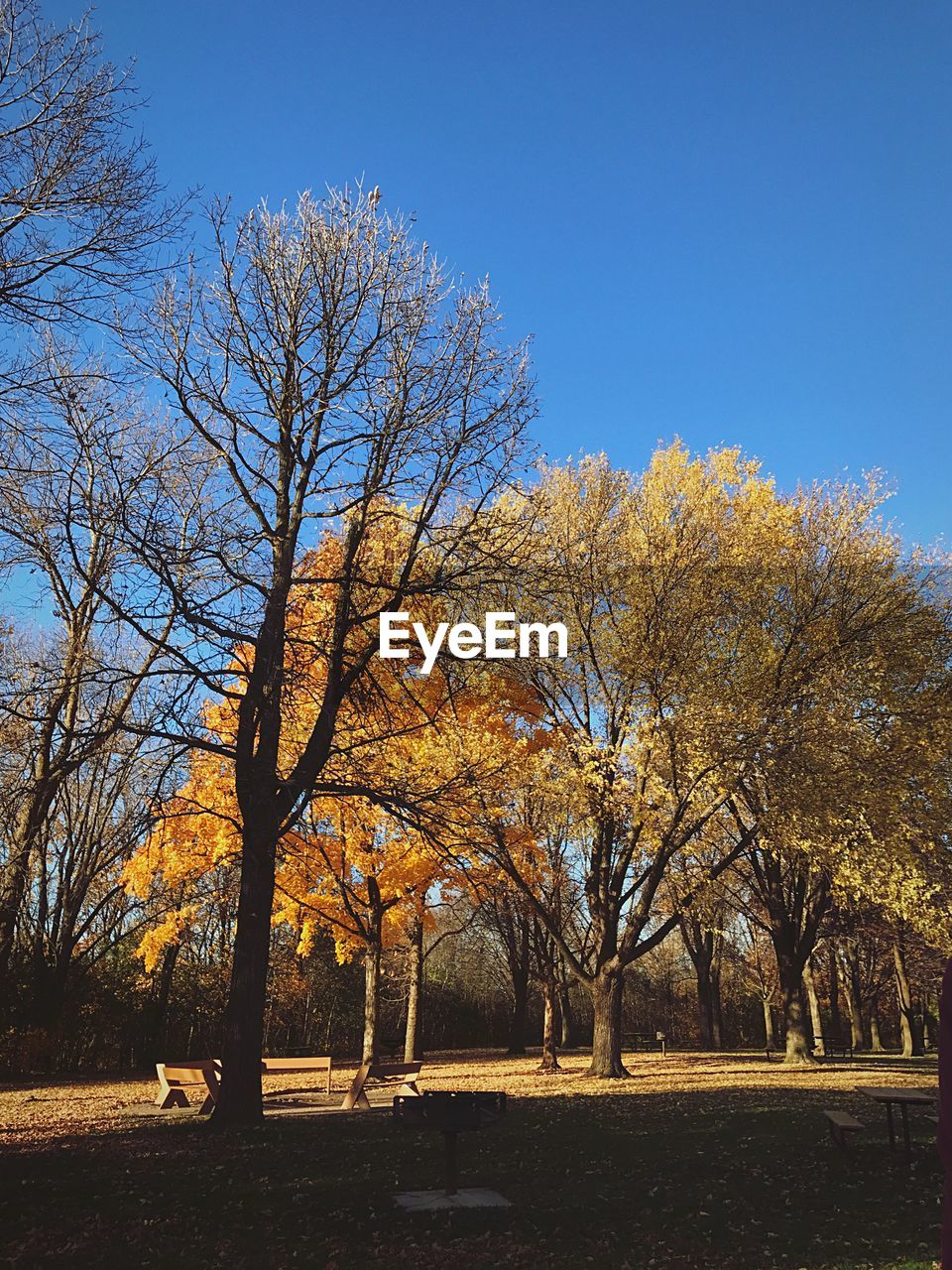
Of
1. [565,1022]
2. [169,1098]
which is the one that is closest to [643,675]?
[169,1098]

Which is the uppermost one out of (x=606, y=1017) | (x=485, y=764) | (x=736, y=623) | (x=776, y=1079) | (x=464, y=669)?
(x=736, y=623)

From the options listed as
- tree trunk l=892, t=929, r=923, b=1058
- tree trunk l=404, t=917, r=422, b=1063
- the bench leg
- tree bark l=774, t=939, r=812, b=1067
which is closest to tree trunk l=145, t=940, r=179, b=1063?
tree trunk l=404, t=917, r=422, b=1063

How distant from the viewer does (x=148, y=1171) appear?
352 inches

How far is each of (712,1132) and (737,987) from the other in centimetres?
3860

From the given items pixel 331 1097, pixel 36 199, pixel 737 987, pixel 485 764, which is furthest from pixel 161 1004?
pixel 737 987

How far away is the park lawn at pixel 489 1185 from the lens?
6867mm

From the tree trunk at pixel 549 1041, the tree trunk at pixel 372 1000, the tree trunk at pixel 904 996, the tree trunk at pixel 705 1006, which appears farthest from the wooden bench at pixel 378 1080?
the tree trunk at pixel 904 996

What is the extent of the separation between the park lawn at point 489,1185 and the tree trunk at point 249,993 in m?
0.42

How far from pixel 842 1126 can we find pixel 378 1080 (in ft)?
45.8

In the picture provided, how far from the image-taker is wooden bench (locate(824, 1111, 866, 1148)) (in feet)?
30.7

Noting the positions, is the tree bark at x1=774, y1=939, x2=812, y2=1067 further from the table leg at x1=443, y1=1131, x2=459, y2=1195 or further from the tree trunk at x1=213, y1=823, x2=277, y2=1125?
the table leg at x1=443, y1=1131, x2=459, y2=1195

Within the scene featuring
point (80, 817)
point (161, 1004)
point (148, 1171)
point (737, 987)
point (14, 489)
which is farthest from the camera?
point (737, 987)

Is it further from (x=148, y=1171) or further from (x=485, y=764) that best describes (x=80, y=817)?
(x=148, y=1171)

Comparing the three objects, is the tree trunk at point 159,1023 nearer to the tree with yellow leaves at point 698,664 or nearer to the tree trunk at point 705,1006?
the tree with yellow leaves at point 698,664
